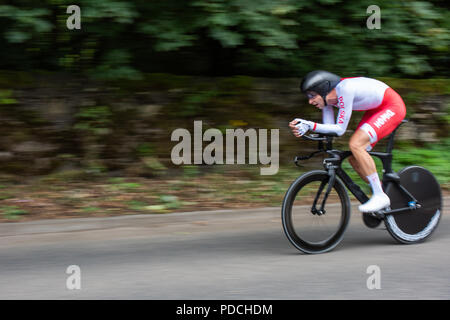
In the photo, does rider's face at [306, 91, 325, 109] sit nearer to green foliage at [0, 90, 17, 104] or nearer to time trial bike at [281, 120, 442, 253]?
time trial bike at [281, 120, 442, 253]

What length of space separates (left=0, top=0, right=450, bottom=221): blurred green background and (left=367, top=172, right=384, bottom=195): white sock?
2.30 m

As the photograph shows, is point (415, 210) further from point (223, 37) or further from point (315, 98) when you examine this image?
point (223, 37)

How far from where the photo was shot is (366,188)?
6.38m

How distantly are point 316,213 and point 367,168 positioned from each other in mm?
671

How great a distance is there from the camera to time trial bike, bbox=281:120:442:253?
5820 millimetres

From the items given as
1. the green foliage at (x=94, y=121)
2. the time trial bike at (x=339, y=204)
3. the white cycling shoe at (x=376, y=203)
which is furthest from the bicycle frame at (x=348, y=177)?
the green foliage at (x=94, y=121)

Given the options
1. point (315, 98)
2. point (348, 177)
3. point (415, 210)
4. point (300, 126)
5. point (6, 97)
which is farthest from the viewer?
point (6, 97)

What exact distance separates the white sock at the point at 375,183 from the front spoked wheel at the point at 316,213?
299 millimetres

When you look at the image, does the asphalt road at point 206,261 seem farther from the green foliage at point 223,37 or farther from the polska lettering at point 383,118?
the green foliage at point 223,37

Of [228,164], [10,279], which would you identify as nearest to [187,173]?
[228,164]

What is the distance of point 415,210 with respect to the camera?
20.9ft

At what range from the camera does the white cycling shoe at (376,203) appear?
5.97 m

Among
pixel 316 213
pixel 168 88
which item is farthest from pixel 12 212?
pixel 316 213
